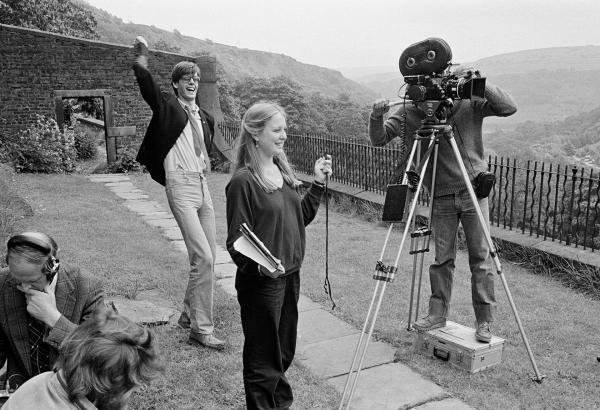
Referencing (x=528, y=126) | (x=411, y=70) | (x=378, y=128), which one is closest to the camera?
(x=411, y=70)

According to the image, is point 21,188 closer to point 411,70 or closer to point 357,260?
point 357,260

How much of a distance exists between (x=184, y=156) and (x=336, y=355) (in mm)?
1868

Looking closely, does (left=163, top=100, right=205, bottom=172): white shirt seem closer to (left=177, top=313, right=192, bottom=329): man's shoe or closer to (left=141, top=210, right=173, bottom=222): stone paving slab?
(left=177, top=313, right=192, bottom=329): man's shoe

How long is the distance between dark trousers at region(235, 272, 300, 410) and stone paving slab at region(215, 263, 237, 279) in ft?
9.51

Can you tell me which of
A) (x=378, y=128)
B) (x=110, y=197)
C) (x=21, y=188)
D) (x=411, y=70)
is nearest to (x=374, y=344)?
(x=378, y=128)

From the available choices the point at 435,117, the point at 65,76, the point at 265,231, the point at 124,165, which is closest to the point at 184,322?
the point at 265,231

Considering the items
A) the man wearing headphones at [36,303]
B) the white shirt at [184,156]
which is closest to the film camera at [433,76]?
the white shirt at [184,156]

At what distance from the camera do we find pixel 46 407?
171 centimetres

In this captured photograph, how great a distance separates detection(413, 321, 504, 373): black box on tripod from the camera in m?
3.98

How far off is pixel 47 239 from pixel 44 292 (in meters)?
0.23

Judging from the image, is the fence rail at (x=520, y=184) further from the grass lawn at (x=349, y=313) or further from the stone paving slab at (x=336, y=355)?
the stone paving slab at (x=336, y=355)

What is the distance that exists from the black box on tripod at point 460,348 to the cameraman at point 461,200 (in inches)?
3.0

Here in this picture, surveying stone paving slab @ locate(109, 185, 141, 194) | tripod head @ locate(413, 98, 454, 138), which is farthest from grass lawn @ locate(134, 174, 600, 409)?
stone paving slab @ locate(109, 185, 141, 194)

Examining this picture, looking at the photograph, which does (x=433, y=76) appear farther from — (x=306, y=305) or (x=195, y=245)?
(x=306, y=305)
